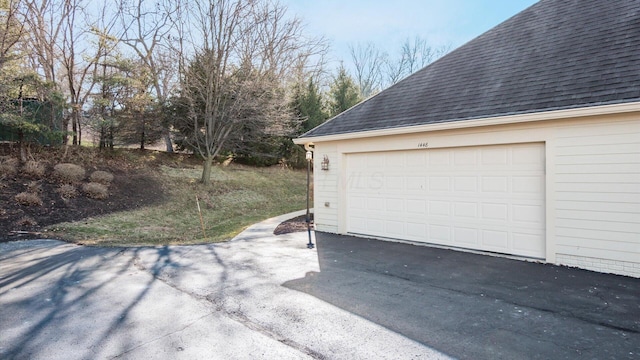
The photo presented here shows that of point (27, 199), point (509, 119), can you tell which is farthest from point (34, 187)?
point (509, 119)

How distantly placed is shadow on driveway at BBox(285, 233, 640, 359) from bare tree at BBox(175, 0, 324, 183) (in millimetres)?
10432

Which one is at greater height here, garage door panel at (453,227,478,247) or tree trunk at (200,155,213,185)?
tree trunk at (200,155,213,185)

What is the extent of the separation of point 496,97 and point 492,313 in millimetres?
4327

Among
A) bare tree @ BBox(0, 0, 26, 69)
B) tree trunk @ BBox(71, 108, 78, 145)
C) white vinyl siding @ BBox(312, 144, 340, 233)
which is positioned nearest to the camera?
white vinyl siding @ BBox(312, 144, 340, 233)

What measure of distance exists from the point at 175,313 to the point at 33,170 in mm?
9693

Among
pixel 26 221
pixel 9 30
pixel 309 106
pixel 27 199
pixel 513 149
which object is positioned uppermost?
pixel 9 30

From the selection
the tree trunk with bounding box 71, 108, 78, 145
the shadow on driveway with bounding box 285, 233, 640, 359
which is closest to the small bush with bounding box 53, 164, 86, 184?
the tree trunk with bounding box 71, 108, 78, 145

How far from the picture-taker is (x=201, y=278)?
5.20m

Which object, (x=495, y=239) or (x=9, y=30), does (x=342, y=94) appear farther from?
(x=495, y=239)

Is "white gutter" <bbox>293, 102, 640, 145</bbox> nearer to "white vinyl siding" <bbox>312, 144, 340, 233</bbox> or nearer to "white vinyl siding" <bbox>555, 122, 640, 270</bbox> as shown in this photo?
"white vinyl siding" <bbox>555, 122, 640, 270</bbox>

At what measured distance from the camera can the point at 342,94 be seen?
70.9 feet

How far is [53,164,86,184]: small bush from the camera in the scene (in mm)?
11008

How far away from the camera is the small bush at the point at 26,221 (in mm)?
8439

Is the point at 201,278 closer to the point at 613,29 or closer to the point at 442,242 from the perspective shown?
the point at 442,242
